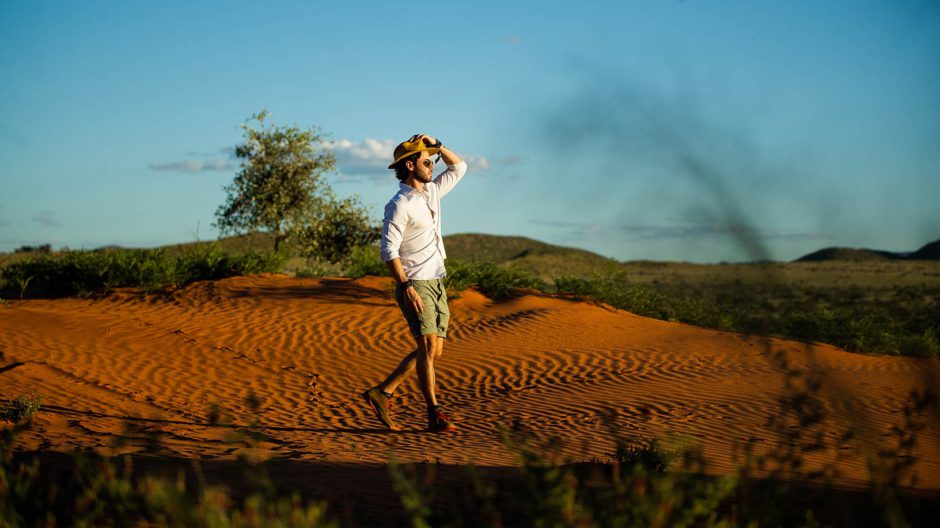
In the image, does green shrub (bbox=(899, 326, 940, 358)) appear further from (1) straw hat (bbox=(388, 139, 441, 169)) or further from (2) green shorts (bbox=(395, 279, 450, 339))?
(1) straw hat (bbox=(388, 139, 441, 169))

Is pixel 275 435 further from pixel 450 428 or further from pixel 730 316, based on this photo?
pixel 730 316

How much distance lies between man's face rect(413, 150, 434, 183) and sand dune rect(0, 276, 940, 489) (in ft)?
7.16

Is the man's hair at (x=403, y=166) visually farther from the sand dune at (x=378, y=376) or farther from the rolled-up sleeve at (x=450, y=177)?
the sand dune at (x=378, y=376)

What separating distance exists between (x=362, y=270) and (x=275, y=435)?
1041cm

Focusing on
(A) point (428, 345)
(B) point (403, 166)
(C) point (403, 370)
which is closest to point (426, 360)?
(A) point (428, 345)

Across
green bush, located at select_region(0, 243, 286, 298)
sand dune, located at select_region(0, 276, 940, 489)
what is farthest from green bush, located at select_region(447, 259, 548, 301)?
green bush, located at select_region(0, 243, 286, 298)

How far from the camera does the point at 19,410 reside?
22.9 ft

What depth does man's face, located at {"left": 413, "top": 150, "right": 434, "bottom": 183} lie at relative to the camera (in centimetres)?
653

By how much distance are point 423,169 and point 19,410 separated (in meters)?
4.21

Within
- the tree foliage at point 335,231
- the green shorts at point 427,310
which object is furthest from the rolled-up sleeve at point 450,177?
the tree foliage at point 335,231

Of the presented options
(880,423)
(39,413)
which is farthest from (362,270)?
(880,423)

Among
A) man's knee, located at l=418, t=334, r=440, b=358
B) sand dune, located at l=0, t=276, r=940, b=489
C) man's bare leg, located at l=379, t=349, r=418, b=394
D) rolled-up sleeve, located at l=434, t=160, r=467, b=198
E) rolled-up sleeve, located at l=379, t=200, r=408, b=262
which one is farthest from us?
rolled-up sleeve, located at l=434, t=160, r=467, b=198

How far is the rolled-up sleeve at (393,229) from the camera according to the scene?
6.17m

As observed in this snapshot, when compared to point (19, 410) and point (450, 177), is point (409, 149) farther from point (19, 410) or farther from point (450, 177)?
point (19, 410)
